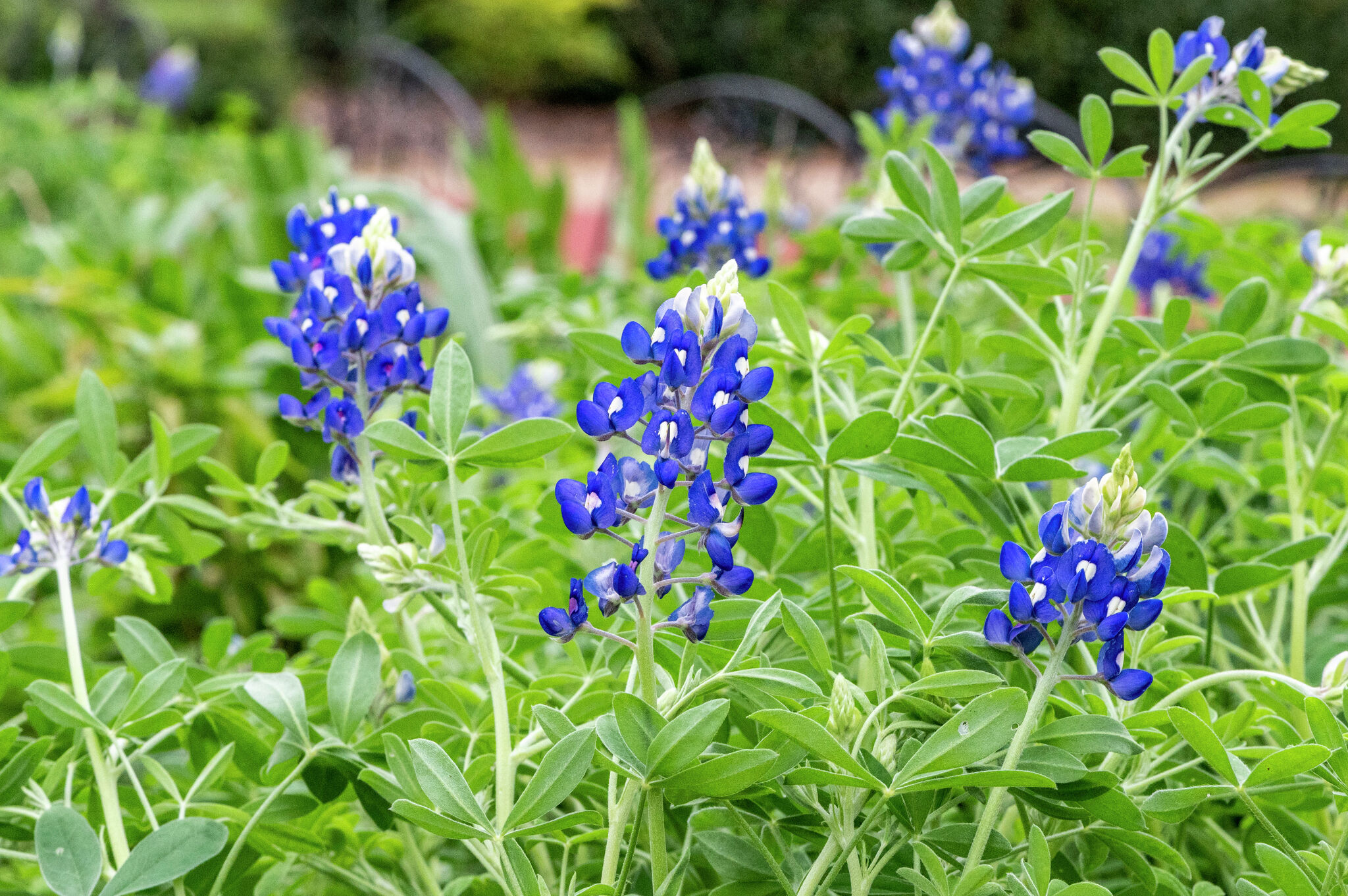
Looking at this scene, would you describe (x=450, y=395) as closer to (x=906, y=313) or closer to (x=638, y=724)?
(x=638, y=724)

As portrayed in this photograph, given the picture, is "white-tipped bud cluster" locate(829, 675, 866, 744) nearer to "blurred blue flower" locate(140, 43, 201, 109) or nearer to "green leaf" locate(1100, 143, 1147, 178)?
"green leaf" locate(1100, 143, 1147, 178)

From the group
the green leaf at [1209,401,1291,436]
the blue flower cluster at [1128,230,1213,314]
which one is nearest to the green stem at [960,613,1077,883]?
the green leaf at [1209,401,1291,436]

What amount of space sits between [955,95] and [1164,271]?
60 cm

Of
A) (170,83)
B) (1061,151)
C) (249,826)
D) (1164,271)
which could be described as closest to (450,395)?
(249,826)

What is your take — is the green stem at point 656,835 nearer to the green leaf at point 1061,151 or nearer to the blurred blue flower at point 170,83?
the green leaf at point 1061,151

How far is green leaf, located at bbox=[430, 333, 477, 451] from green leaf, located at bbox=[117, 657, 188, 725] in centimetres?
21

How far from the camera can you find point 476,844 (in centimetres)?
63

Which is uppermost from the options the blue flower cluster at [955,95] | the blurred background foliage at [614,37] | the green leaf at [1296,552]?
the blurred background foliage at [614,37]

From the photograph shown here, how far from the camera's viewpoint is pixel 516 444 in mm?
691

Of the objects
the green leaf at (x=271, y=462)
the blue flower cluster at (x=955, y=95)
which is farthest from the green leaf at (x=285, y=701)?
the blue flower cluster at (x=955, y=95)

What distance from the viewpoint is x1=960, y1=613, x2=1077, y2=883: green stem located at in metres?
0.57

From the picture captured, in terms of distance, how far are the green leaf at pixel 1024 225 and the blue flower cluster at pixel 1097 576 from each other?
0.83 feet

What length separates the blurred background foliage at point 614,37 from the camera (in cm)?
954

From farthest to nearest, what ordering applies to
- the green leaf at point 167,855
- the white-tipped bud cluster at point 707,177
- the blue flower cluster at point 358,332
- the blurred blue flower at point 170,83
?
the blurred blue flower at point 170,83 < the white-tipped bud cluster at point 707,177 < the blue flower cluster at point 358,332 < the green leaf at point 167,855
